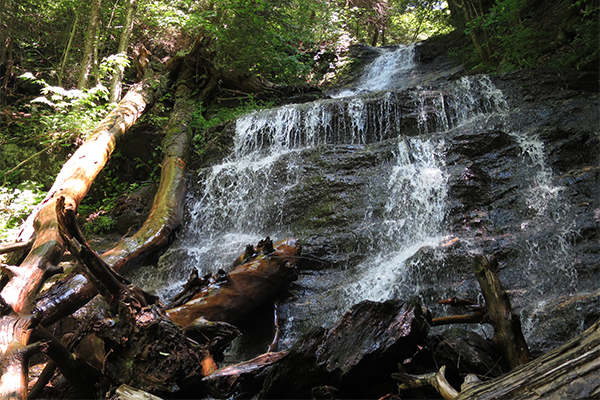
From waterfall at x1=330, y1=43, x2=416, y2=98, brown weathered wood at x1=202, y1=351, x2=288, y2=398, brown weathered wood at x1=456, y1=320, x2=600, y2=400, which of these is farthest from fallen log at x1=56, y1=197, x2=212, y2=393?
waterfall at x1=330, y1=43, x2=416, y2=98

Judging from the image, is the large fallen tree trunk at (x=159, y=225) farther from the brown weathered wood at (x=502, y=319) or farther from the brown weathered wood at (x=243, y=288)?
the brown weathered wood at (x=502, y=319)

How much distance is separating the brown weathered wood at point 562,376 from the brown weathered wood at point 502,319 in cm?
122

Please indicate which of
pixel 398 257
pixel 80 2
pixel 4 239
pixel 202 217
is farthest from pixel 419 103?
pixel 80 2

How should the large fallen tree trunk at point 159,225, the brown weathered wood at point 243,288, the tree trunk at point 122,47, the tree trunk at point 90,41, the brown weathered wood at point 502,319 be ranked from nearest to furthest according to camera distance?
the brown weathered wood at point 502,319, the brown weathered wood at point 243,288, the large fallen tree trunk at point 159,225, the tree trunk at point 90,41, the tree trunk at point 122,47

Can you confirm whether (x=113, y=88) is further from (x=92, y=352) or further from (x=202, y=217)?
(x=92, y=352)

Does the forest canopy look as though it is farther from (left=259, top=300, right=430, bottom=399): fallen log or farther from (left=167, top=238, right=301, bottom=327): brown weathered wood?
(left=259, top=300, right=430, bottom=399): fallen log

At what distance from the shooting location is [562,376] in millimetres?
1100

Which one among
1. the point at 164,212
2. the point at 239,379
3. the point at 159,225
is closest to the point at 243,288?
the point at 239,379

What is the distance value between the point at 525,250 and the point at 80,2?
12505 millimetres

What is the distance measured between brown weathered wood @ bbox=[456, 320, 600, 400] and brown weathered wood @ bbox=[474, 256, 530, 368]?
122 cm

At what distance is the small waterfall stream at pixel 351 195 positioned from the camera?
457cm

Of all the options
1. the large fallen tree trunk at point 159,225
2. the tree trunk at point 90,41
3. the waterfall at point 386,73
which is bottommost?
the large fallen tree trunk at point 159,225

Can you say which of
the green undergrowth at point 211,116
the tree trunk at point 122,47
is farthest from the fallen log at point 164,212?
the tree trunk at point 122,47

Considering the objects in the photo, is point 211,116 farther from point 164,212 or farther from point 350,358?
point 350,358
